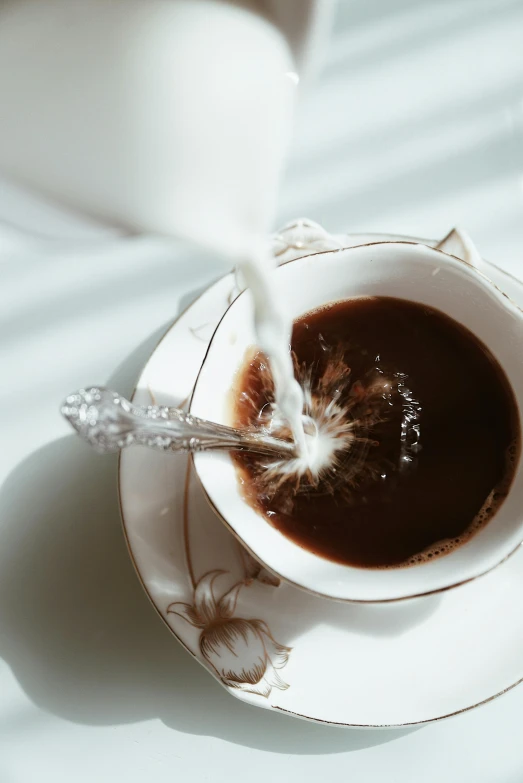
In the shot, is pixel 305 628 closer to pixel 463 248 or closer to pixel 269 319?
pixel 269 319

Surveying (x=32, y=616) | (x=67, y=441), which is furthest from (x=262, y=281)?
(x=32, y=616)

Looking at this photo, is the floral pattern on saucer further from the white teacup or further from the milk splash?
the milk splash

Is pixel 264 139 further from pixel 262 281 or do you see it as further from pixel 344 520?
pixel 344 520

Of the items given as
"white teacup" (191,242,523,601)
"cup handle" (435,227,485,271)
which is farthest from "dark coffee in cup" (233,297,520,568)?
"cup handle" (435,227,485,271)

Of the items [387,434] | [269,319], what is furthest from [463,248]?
[269,319]

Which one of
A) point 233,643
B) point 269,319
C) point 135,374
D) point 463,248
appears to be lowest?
point 233,643

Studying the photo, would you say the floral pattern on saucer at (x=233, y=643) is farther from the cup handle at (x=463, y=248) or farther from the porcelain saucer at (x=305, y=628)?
the cup handle at (x=463, y=248)
